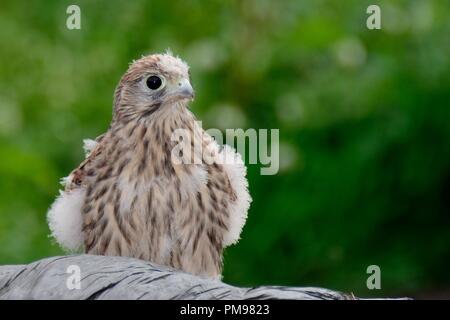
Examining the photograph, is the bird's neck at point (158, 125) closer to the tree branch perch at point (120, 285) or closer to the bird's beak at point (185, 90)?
the bird's beak at point (185, 90)

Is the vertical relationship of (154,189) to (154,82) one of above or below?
below

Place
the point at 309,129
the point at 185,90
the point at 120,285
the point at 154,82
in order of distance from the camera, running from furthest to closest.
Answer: the point at 309,129, the point at 154,82, the point at 185,90, the point at 120,285

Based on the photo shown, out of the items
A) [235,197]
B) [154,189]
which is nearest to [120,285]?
[154,189]

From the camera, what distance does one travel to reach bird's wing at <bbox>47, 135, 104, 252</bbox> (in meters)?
4.08

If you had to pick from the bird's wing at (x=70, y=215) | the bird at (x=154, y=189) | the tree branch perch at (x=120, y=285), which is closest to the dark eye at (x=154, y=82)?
the bird at (x=154, y=189)

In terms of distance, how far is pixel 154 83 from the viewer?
4.09m

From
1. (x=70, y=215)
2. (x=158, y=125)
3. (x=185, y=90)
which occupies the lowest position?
(x=70, y=215)

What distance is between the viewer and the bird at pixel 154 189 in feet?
12.9

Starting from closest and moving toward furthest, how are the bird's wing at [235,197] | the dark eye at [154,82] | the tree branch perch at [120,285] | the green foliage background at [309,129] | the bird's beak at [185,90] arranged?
the tree branch perch at [120,285]
the bird's beak at [185,90]
the dark eye at [154,82]
the bird's wing at [235,197]
the green foliage background at [309,129]

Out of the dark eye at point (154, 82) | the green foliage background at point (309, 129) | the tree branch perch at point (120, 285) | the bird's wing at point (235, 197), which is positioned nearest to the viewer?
the tree branch perch at point (120, 285)

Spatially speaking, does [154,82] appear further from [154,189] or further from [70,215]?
[70,215]

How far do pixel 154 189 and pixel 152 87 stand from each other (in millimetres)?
406

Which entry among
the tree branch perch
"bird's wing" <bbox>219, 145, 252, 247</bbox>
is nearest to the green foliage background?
"bird's wing" <bbox>219, 145, 252, 247</bbox>
